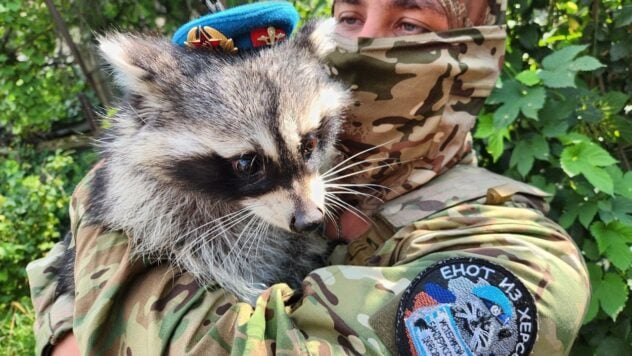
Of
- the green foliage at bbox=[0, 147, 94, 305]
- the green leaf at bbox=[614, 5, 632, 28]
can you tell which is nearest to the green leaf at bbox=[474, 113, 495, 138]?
the green leaf at bbox=[614, 5, 632, 28]

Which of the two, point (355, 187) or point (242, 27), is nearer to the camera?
point (242, 27)

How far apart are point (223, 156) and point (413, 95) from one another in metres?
0.67

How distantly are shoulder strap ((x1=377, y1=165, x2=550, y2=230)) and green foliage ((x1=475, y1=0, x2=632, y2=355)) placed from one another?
2.03 ft

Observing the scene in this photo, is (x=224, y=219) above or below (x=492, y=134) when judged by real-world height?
above

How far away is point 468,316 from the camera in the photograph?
1.56 meters

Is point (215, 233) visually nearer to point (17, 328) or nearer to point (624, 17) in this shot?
point (624, 17)

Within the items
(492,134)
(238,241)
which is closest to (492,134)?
(492,134)

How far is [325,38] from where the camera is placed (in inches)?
89.1

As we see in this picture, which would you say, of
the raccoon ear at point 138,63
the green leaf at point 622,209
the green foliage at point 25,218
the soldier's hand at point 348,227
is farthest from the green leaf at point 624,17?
the green foliage at point 25,218

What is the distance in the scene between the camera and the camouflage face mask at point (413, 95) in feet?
6.42

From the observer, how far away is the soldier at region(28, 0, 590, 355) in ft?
5.15

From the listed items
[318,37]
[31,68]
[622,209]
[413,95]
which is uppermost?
[318,37]

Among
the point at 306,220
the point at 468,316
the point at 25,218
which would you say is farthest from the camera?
the point at 25,218

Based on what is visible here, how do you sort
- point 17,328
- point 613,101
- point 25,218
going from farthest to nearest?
point 25,218 < point 17,328 < point 613,101
